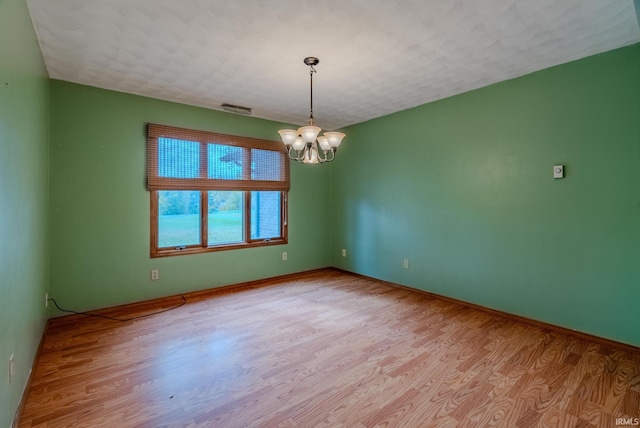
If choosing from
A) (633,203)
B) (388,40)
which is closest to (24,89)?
(388,40)

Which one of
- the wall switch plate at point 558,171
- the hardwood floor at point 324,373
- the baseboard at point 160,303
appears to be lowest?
the hardwood floor at point 324,373

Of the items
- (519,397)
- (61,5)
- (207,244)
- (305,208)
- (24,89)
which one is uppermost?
(61,5)

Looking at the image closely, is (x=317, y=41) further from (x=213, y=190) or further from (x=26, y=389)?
(x=26, y=389)

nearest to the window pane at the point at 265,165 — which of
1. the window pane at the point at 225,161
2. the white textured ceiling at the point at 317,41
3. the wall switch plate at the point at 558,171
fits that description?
the window pane at the point at 225,161

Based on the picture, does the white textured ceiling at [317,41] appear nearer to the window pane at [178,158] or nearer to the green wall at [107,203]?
the green wall at [107,203]

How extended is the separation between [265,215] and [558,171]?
12.3 feet

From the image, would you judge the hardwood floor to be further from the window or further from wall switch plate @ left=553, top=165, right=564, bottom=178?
wall switch plate @ left=553, top=165, right=564, bottom=178

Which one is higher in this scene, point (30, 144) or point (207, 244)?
point (30, 144)

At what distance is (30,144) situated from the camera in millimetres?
2211

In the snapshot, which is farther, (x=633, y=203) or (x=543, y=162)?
(x=543, y=162)

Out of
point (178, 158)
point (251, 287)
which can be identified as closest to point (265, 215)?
point (251, 287)

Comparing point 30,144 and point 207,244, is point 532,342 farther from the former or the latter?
point 30,144

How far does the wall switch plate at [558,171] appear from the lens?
2877mm

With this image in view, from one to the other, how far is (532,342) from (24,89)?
4351 millimetres
